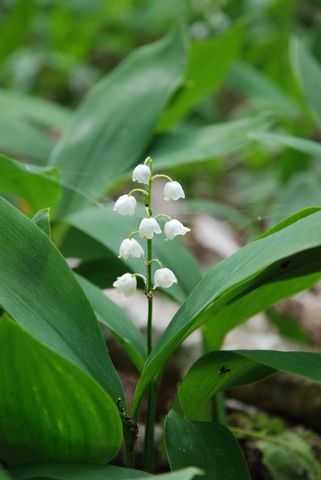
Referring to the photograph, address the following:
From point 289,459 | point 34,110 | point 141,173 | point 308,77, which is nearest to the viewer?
point 141,173

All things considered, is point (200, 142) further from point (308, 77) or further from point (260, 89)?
point (260, 89)

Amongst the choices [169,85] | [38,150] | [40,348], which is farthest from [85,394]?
[38,150]

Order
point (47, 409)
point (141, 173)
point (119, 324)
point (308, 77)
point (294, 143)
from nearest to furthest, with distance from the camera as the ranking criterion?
1. point (47, 409)
2. point (141, 173)
3. point (119, 324)
4. point (294, 143)
5. point (308, 77)

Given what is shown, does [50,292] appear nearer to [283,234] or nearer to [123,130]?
[283,234]

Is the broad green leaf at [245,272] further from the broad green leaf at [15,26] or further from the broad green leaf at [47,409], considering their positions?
the broad green leaf at [15,26]

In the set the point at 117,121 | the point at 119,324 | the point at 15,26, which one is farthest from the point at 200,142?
the point at 15,26

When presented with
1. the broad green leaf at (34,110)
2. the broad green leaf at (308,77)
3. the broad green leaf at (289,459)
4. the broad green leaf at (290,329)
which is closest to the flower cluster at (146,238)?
the broad green leaf at (289,459)

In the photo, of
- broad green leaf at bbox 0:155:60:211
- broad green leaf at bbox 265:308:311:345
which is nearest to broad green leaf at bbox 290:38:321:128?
broad green leaf at bbox 265:308:311:345
